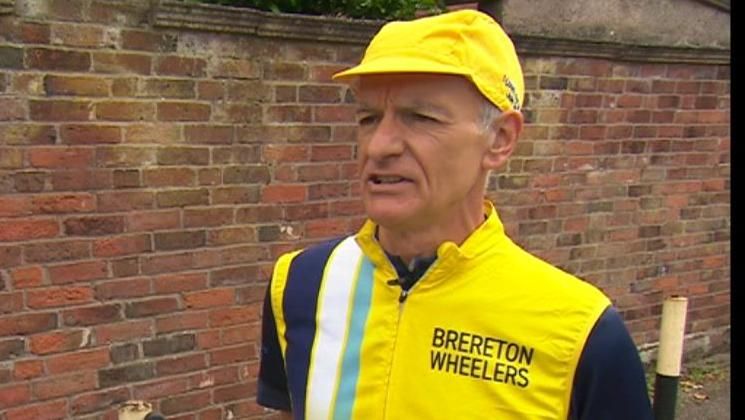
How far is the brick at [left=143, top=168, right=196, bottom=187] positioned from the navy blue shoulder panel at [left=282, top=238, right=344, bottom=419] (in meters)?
1.69

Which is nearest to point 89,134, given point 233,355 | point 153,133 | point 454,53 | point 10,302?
point 153,133

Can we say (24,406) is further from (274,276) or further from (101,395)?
(274,276)

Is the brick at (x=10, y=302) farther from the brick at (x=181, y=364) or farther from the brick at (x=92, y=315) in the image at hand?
the brick at (x=181, y=364)

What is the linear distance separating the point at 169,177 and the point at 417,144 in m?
2.09

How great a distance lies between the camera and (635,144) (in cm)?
518

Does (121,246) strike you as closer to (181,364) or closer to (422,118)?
(181,364)

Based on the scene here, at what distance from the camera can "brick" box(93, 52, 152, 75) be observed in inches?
126

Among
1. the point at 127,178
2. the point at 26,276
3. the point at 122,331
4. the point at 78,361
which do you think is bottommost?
the point at 78,361

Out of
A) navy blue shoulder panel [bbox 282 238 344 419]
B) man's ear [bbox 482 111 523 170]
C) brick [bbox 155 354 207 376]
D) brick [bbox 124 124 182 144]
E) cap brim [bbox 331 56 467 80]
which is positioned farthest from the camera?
brick [bbox 155 354 207 376]

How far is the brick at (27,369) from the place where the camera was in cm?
316

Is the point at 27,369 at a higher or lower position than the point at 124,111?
lower

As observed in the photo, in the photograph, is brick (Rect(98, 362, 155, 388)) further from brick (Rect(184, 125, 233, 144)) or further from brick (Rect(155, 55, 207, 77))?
brick (Rect(155, 55, 207, 77))

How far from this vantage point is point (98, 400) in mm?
3375

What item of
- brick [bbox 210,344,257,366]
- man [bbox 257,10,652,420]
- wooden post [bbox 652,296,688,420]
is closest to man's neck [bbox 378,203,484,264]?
man [bbox 257,10,652,420]
